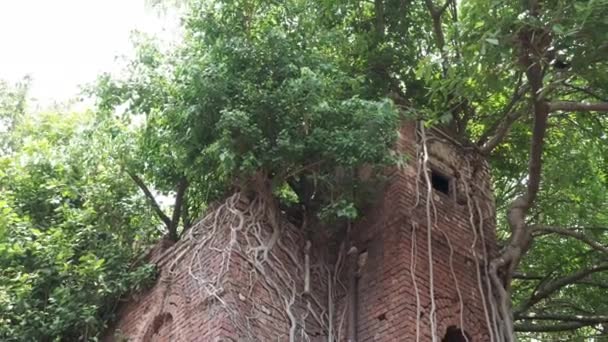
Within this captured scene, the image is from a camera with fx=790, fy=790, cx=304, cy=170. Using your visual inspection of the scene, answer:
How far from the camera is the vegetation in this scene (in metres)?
7.40

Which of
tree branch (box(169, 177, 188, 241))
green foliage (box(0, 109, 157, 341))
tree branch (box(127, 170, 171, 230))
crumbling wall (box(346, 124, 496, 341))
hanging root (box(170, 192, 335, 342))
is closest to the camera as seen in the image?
hanging root (box(170, 192, 335, 342))

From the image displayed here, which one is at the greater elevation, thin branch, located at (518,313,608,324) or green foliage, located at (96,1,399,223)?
green foliage, located at (96,1,399,223)

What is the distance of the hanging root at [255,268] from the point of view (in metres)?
7.41

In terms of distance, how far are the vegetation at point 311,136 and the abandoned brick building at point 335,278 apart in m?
0.34

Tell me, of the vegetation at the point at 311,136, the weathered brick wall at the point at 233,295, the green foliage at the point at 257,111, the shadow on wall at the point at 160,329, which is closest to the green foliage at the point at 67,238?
the vegetation at the point at 311,136

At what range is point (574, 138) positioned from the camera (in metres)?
9.82

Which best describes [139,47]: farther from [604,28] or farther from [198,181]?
[604,28]

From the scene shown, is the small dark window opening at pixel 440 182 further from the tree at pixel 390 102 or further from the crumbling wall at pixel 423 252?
the tree at pixel 390 102

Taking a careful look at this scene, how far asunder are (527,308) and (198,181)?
421 centimetres

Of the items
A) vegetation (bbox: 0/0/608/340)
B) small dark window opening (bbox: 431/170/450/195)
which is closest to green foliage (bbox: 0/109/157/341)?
vegetation (bbox: 0/0/608/340)

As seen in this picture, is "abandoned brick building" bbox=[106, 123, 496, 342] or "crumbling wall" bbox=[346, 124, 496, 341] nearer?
"abandoned brick building" bbox=[106, 123, 496, 342]

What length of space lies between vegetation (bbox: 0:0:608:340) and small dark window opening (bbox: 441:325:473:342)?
53 cm

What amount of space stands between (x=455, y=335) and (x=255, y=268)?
2.18 metres

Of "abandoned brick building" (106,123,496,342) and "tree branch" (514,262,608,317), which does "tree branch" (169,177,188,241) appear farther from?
"tree branch" (514,262,608,317)
